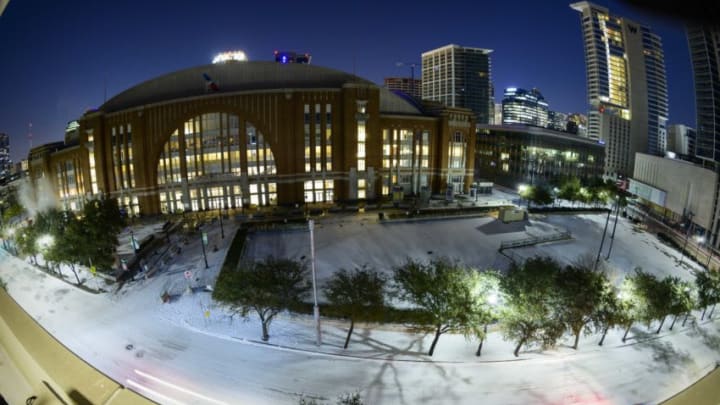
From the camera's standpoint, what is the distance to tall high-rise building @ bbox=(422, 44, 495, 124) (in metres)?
163

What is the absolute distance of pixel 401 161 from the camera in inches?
2266

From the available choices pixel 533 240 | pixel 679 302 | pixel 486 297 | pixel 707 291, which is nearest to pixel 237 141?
pixel 533 240

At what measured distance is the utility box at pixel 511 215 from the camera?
136ft

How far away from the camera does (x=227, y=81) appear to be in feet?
175

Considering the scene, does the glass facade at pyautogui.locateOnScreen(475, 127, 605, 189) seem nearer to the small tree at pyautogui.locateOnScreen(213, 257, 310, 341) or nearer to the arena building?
the arena building

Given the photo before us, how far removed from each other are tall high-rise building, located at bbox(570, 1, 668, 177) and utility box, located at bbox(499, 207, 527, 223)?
9490cm

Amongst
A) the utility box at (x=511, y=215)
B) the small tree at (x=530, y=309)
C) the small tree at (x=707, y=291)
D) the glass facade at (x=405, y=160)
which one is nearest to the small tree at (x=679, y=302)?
the small tree at (x=707, y=291)

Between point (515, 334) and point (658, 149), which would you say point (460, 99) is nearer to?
point (658, 149)

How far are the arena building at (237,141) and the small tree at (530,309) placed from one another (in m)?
36.9

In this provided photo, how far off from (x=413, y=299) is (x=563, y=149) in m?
84.8

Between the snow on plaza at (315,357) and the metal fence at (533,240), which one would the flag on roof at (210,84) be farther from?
the metal fence at (533,240)

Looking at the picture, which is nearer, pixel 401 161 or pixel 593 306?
pixel 593 306

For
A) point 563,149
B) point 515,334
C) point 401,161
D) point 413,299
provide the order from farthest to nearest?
point 563,149, point 401,161, point 413,299, point 515,334

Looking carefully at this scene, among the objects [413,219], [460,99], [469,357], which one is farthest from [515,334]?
[460,99]
